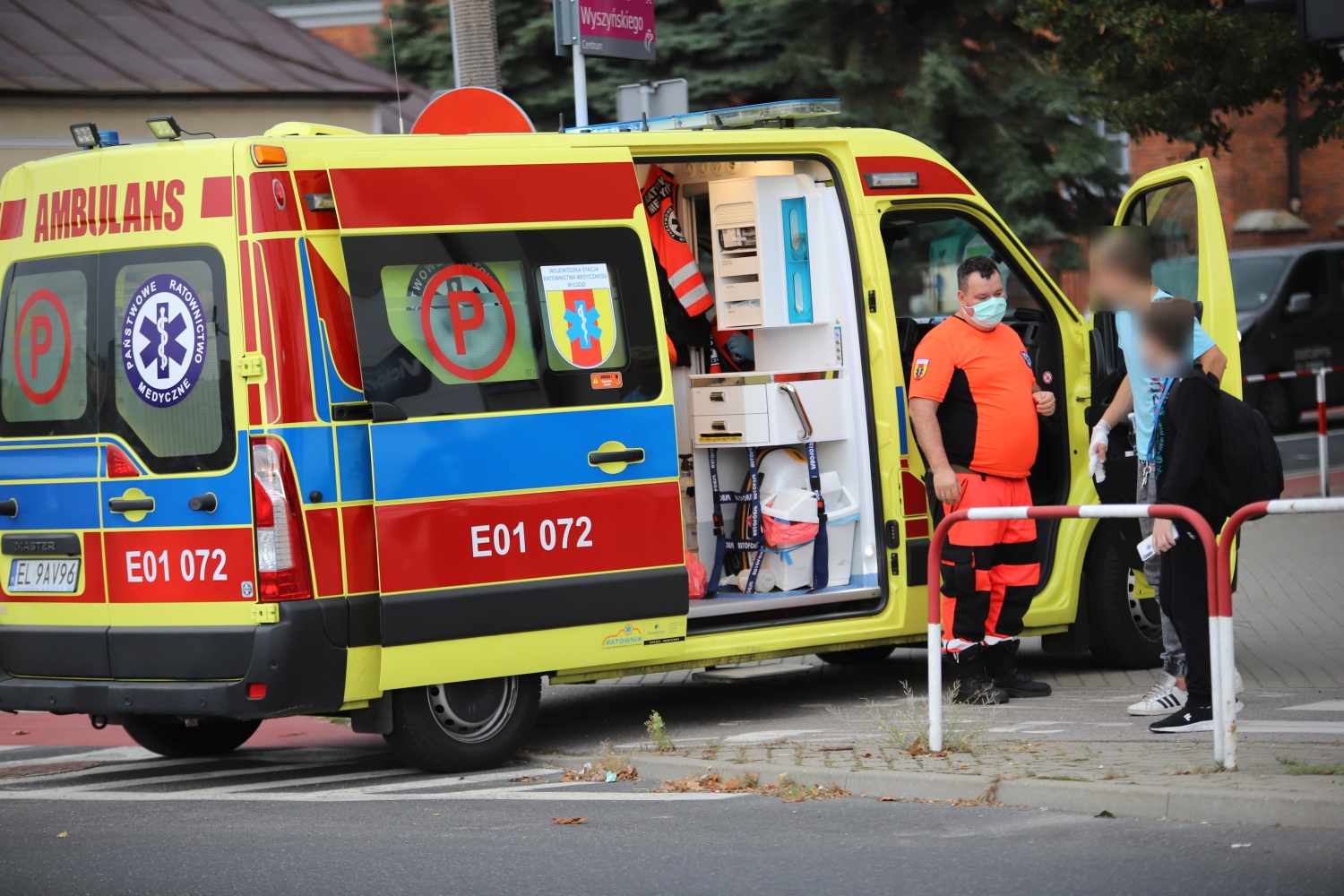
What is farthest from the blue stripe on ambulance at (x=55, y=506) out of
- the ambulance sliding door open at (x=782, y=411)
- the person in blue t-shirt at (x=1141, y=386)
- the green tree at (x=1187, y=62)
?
the green tree at (x=1187, y=62)

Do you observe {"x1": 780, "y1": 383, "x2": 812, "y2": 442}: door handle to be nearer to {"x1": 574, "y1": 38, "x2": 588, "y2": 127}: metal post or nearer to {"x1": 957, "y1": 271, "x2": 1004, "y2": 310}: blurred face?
{"x1": 957, "y1": 271, "x2": 1004, "y2": 310}: blurred face

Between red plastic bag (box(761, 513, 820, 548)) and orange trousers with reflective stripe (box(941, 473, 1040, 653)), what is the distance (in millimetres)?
662

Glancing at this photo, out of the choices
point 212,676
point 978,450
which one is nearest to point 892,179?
point 978,450

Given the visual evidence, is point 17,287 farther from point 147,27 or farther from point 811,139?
point 147,27

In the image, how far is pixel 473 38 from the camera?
12.0 meters

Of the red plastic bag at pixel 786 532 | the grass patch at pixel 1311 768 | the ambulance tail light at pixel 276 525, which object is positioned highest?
the ambulance tail light at pixel 276 525

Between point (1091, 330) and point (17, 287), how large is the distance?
4739 mm

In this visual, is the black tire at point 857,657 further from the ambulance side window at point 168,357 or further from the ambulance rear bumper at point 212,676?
the ambulance side window at point 168,357

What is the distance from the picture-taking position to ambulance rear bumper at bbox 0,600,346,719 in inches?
252

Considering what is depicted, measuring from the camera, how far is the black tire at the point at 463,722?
6.82m

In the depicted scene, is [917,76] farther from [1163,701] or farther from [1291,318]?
[1163,701]

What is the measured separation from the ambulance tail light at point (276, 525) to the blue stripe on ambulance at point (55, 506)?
599 millimetres

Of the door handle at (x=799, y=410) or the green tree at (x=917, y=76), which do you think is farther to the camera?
the green tree at (x=917, y=76)

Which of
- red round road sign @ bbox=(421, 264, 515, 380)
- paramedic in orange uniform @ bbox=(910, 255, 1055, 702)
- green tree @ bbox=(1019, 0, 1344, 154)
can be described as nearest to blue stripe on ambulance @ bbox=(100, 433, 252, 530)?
red round road sign @ bbox=(421, 264, 515, 380)
